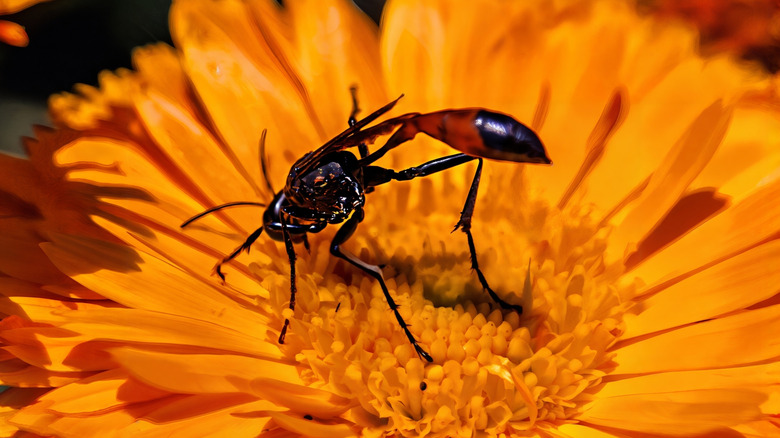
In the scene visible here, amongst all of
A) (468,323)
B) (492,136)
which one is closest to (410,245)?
(468,323)

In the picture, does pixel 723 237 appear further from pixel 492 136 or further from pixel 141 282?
pixel 141 282

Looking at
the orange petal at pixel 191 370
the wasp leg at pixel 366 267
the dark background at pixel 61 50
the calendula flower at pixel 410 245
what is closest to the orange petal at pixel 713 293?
the calendula flower at pixel 410 245

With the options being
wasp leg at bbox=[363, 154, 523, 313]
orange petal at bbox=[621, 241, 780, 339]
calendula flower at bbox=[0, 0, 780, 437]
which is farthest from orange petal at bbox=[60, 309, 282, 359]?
orange petal at bbox=[621, 241, 780, 339]

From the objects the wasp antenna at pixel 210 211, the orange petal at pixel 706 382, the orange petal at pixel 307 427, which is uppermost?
the wasp antenna at pixel 210 211

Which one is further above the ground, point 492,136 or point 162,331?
point 492,136

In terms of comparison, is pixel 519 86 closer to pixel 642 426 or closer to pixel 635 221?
pixel 635 221

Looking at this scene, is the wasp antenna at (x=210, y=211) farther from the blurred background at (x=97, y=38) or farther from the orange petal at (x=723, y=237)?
the orange petal at (x=723, y=237)

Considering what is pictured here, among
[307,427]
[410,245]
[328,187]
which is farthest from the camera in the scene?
[410,245]
